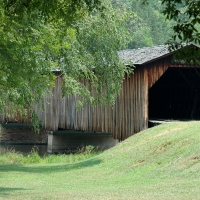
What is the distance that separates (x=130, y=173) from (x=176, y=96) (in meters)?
15.0

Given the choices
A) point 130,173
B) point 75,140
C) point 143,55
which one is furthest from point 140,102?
point 130,173

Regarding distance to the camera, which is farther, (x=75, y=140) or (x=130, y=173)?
(x=75, y=140)

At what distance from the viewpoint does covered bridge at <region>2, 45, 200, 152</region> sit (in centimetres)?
2738

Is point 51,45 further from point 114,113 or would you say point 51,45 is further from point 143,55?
point 114,113

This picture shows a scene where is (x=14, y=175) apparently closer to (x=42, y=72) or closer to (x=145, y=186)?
(x=42, y=72)

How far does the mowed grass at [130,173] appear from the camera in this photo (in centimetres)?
1255

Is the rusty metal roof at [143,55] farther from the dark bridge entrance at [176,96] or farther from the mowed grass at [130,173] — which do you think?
the mowed grass at [130,173]

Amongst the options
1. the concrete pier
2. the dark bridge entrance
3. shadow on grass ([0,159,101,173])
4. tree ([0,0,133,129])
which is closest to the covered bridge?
the dark bridge entrance

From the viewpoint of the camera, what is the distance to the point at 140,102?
27.4m

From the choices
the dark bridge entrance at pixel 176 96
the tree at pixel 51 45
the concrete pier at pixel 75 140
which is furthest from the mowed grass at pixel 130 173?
the concrete pier at pixel 75 140

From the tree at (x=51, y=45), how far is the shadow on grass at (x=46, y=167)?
242 cm

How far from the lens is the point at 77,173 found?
19.8 meters

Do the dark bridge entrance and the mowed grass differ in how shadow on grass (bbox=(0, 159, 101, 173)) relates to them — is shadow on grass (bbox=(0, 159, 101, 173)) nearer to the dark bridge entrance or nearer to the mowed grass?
the mowed grass

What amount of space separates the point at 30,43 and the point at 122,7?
11008 millimetres
